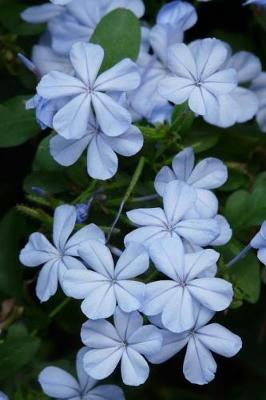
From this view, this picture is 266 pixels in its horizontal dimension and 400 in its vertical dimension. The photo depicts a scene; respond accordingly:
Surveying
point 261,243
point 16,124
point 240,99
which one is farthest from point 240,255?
point 16,124

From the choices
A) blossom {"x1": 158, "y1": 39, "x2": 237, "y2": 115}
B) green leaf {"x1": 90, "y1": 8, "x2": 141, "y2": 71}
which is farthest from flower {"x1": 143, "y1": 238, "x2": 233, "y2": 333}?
green leaf {"x1": 90, "y1": 8, "x2": 141, "y2": 71}

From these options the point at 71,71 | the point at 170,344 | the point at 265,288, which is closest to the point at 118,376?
the point at 265,288

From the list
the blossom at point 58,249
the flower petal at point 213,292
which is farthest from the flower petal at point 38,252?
the flower petal at point 213,292

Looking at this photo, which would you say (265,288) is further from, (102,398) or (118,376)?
(102,398)

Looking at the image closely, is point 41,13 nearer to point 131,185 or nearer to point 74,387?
point 131,185

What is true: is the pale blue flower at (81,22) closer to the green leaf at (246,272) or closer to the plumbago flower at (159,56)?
the plumbago flower at (159,56)

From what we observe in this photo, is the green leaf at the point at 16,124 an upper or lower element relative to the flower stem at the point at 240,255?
upper
